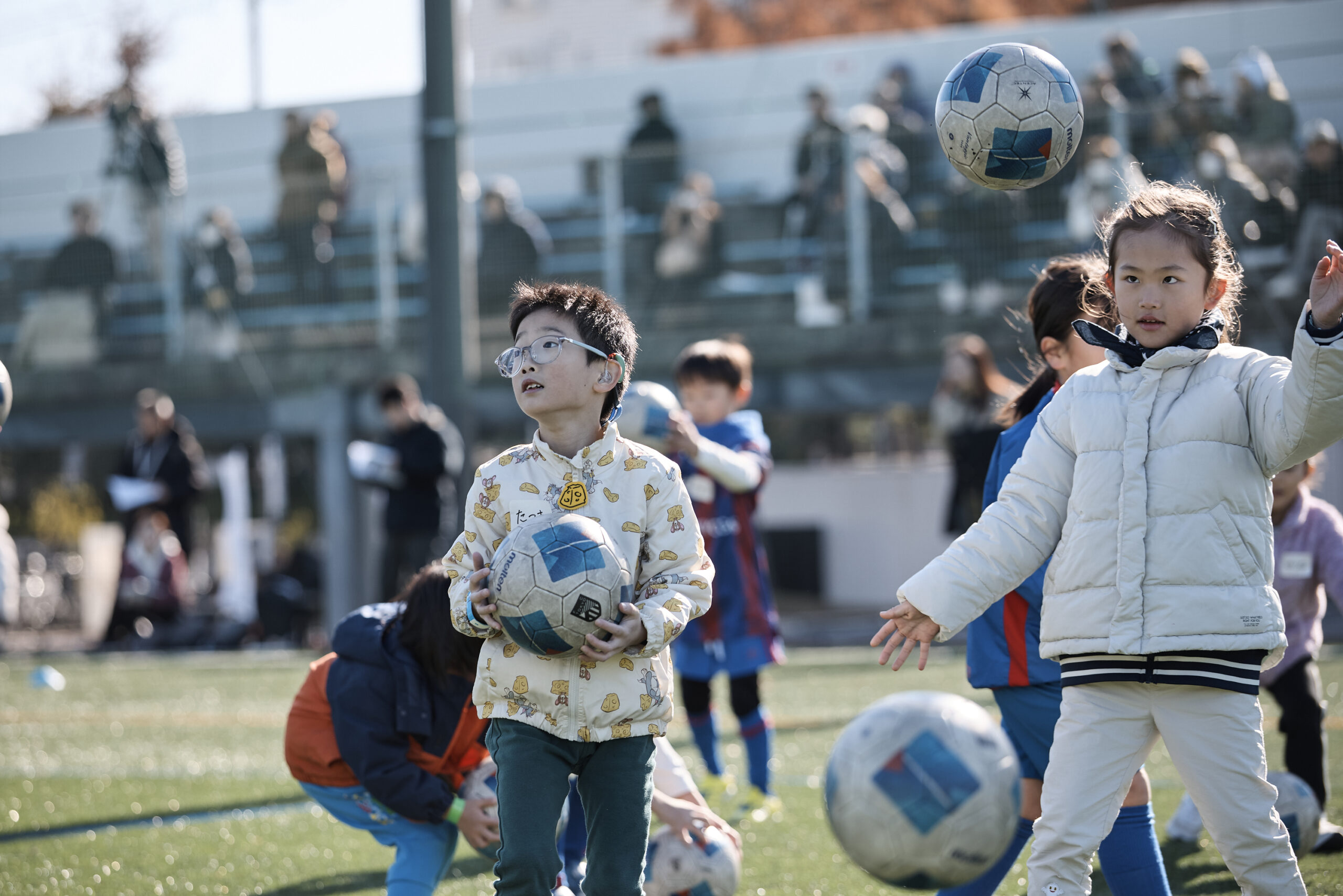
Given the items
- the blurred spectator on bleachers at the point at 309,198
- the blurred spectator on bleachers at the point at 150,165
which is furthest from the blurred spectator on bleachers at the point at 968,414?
the blurred spectator on bleachers at the point at 150,165

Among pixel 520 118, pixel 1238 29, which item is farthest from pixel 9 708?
pixel 1238 29

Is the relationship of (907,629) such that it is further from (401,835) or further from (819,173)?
(819,173)

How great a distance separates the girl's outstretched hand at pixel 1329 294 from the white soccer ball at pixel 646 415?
292cm

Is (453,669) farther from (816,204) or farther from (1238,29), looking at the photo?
(1238,29)

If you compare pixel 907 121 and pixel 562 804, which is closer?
pixel 562 804

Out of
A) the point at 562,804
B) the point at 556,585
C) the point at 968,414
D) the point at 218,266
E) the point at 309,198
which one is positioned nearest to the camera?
the point at 556,585

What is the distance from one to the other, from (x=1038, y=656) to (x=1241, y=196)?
9269 mm

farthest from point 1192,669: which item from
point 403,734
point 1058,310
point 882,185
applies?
point 882,185

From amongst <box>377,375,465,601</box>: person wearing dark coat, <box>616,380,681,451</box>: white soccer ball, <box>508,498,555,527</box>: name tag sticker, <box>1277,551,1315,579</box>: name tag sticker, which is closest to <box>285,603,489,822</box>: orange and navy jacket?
<box>508,498,555,527</box>: name tag sticker

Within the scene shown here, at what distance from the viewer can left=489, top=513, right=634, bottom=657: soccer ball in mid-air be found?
3340mm

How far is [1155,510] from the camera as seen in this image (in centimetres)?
344

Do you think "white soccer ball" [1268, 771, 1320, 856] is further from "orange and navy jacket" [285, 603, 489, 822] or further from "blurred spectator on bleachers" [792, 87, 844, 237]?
"blurred spectator on bleachers" [792, 87, 844, 237]

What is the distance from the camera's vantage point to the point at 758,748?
6.03 metres

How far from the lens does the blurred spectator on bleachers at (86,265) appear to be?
15922 mm
